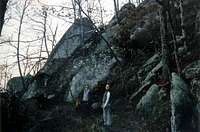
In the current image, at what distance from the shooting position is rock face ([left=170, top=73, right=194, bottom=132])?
13391mm

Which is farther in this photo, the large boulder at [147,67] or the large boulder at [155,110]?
the large boulder at [147,67]

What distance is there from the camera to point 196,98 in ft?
46.0

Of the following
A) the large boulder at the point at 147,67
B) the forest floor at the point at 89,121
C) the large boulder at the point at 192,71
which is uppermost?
the large boulder at the point at 147,67

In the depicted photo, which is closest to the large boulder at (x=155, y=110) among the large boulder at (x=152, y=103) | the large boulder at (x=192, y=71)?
the large boulder at (x=152, y=103)

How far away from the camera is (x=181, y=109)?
13734 millimetres

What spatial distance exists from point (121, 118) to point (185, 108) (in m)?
5.39

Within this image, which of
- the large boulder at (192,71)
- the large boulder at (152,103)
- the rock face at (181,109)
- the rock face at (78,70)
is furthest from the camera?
the rock face at (78,70)

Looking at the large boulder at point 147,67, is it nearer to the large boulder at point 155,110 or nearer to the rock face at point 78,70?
the large boulder at point 155,110

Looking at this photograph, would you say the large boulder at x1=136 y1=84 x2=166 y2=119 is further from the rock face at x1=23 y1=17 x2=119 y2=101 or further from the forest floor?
the rock face at x1=23 y1=17 x2=119 y2=101

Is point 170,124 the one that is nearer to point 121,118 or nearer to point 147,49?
point 121,118

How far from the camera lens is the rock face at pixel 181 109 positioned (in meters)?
13.4

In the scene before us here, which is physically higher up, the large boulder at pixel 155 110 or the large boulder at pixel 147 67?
the large boulder at pixel 147 67

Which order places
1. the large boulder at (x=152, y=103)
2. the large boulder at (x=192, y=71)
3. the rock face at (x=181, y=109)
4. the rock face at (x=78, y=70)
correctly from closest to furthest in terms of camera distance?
the rock face at (x=181, y=109)
the large boulder at (x=192, y=71)
the large boulder at (x=152, y=103)
the rock face at (x=78, y=70)

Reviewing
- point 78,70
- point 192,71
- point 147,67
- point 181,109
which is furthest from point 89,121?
point 78,70
